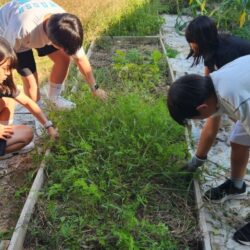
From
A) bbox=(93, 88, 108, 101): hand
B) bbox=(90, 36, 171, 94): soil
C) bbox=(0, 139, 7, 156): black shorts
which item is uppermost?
bbox=(93, 88, 108, 101): hand

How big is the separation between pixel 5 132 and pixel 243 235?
1.89 metres

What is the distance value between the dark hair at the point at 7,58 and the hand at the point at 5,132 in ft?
0.90

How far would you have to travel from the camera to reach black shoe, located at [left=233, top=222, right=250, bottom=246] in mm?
2594

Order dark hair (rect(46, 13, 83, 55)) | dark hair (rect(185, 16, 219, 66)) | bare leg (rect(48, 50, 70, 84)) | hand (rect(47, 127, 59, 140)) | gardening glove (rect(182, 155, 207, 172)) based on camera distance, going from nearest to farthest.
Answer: gardening glove (rect(182, 155, 207, 172)) → dark hair (rect(46, 13, 83, 55)) → hand (rect(47, 127, 59, 140)) → dark hair (rect(185, 16, 219, 66)) → bare leg (rect(48, 50, 70, 84))

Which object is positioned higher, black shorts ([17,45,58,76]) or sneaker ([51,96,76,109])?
black shorts ([17,45,58,76])

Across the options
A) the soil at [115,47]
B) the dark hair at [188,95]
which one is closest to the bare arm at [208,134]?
the dark hair at [188,95]

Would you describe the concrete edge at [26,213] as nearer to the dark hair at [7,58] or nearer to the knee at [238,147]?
the dark hair at [7,58]

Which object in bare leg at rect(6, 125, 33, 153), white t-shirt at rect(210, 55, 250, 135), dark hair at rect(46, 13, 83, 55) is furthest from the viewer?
bare leg at rect(6, 125, 33, 153)

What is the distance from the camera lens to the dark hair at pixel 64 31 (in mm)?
3096

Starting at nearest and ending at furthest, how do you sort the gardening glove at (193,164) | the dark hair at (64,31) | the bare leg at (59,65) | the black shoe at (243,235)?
the black shoe at (243,235)
the gardening glove at (193,164)
the dark hair at (64,31)
the bare leg at (59,65)

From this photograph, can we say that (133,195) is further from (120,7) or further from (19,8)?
(120,7)

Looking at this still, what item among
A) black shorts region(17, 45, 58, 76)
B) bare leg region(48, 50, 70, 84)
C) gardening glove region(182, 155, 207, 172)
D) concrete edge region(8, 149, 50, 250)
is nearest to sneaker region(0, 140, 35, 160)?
concrete edge region(8, 149, 50, 250)

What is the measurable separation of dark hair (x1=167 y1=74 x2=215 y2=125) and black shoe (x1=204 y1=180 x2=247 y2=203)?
780 mm

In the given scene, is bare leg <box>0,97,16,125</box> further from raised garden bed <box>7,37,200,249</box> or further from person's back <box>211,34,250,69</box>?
person's back <box>211,34,250,69</box>
